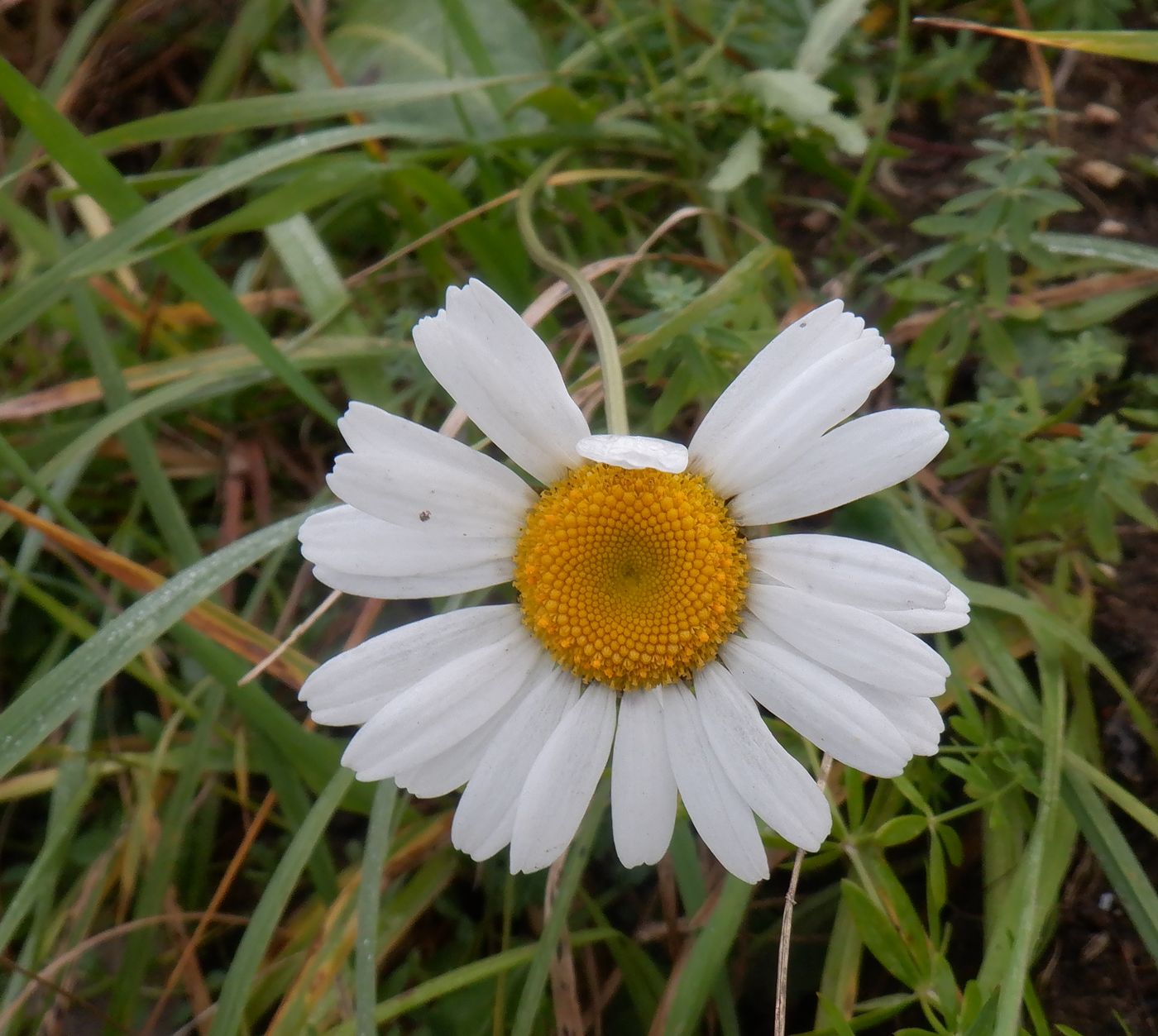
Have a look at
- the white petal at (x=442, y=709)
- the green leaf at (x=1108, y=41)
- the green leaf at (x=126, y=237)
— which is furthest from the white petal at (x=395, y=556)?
the green leaf at (x=1108, y=41)

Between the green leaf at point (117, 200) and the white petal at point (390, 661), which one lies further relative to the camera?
the green leaf at point (117, 200)

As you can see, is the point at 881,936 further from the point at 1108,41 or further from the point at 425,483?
the point at 1108,41

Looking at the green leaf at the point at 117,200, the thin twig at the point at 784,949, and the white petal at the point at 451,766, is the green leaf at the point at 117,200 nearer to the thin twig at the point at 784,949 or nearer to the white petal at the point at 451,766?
the white petal at the point at 451,766

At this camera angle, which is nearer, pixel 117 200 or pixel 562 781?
pixel 562 781

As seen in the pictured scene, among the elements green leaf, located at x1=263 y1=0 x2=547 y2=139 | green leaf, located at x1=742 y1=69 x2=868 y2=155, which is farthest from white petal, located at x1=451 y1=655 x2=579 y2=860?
green leaf, located at x1=263 y1=0 x2=547 y2=139

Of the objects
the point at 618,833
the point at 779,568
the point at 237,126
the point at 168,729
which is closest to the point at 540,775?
the point at 618,833

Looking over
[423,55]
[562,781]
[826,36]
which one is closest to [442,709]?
[562,781]
